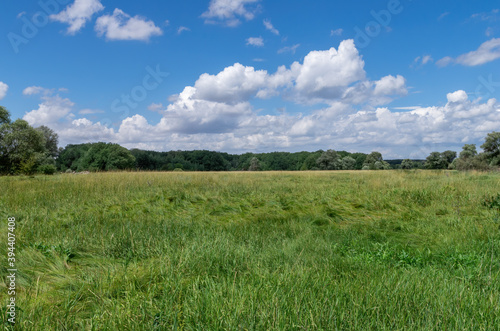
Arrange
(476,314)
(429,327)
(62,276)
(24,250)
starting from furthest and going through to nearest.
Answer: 1. (24,250)
2. (62,276)
3. (476,314)
4. (429,327)

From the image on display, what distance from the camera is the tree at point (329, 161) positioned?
309 ft

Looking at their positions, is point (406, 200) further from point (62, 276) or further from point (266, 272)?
point (62, 276)

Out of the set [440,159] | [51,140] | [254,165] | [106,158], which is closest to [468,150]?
[440,159]

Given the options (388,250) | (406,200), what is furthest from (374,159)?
(388,250)

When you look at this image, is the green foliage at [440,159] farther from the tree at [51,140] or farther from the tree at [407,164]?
the tree at [51,140]

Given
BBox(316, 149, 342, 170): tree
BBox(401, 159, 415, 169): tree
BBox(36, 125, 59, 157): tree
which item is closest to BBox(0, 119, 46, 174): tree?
BBox(36, 125, 59, 157): tree

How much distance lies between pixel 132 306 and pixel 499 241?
5.96 meters

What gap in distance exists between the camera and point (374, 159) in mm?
107688

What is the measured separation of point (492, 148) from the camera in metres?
51.8

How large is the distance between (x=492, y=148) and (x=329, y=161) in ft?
153

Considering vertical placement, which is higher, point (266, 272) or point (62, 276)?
point (266, 272)

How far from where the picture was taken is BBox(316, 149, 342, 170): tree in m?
94.1

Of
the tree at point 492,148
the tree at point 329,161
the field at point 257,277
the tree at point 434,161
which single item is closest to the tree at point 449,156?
the tree at point 434,161

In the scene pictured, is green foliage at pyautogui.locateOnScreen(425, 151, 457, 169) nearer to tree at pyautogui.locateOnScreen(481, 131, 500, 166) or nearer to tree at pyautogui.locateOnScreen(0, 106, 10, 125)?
tree at pyautogui.locateOnScreen(481, 131, 500, 166)
